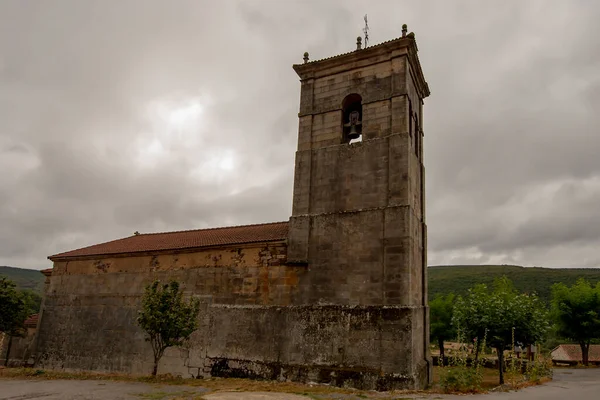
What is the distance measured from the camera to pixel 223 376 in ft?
49.6

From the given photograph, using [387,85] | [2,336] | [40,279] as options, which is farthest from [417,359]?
[40,279]

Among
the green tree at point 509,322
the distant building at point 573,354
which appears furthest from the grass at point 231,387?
the distant building at point 573,354

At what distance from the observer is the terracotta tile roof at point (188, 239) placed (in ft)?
55.3

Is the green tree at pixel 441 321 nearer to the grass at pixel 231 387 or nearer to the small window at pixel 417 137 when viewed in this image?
the grass at pixel 231 387

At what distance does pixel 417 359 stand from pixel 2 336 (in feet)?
71.0

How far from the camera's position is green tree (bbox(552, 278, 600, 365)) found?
3147cm

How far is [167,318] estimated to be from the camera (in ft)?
46.8

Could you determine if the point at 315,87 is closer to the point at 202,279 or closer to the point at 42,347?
the point at 202,279

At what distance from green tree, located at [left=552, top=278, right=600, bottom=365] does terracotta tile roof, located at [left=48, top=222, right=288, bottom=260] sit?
89.7 ft

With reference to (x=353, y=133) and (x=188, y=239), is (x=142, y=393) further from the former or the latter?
(x=353, y=133)

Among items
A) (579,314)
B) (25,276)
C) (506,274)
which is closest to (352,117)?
(579,314)

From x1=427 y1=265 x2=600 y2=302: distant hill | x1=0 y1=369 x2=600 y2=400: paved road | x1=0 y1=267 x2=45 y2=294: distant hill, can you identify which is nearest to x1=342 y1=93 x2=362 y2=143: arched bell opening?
x1=0 y1=369 x2=600 y2=400: paved road

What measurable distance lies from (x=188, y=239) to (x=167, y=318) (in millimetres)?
5816

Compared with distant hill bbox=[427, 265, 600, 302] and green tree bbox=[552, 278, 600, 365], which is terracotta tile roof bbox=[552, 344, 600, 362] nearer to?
green tree bbox=[552, 278, 600, 365]
